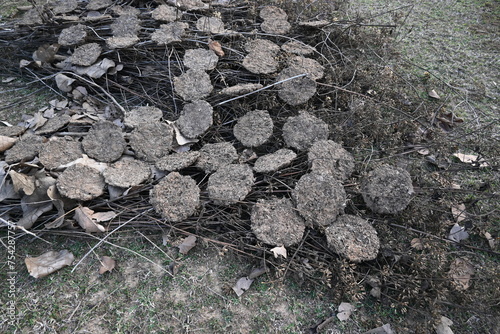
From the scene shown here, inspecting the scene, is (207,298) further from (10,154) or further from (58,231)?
(10,154)

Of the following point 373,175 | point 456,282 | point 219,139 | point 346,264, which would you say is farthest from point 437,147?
point 219,139

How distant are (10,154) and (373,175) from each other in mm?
2942

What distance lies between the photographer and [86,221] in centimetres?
238

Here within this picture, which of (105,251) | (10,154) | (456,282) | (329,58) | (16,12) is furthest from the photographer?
(16,12)

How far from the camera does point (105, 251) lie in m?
2.39

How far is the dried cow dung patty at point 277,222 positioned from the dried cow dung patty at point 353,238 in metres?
0.22

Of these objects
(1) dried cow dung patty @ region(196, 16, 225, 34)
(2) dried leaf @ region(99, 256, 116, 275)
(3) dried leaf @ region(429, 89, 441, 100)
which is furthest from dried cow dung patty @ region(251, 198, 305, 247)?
(1) dried cow dung patty @ region(196, 16, 225, 34)

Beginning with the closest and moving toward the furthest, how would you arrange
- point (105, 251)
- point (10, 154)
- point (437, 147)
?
1. point (105, 251)
2. point (10, 154)
3. point (437, 147)

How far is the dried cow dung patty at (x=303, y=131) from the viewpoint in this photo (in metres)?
2.78

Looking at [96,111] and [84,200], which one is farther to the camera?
[96,111]

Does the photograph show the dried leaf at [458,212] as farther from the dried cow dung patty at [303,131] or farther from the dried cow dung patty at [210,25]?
the dried cow dung patty at [210,25]

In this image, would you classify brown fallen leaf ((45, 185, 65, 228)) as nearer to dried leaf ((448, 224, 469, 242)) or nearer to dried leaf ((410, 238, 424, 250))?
dried leaf ((410, 238, 424, 250))

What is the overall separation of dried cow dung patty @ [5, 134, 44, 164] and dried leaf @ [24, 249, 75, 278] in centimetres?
85

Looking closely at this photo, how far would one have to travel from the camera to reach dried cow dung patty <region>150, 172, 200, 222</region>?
2.42 metres
